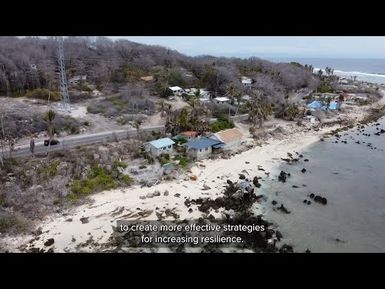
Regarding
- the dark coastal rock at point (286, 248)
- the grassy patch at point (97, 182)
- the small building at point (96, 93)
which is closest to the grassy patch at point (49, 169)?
the grassy patch at point (97, 182)

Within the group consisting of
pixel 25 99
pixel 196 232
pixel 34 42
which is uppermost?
pixel 34 42

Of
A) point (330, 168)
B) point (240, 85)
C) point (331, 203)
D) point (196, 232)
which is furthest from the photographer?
point (240, 85)

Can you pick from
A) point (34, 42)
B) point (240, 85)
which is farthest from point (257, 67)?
point (34, 42)

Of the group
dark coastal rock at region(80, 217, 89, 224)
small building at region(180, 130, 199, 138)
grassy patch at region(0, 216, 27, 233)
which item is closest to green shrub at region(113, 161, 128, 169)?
dark coastal rock at region(80, 217, 89, 224)

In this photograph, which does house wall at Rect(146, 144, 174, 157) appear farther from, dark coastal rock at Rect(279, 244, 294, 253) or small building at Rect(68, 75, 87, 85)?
small building at Rect(68, 75, 87, 85)

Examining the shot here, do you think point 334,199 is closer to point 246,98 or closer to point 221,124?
point 221,124

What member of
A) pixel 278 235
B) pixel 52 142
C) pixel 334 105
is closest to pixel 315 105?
pixel 334 105
